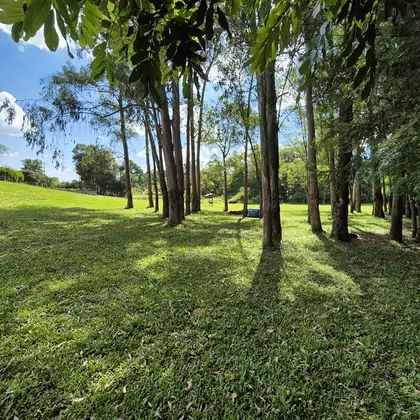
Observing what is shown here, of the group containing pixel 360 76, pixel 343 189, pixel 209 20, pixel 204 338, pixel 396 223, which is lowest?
pixel 204 338

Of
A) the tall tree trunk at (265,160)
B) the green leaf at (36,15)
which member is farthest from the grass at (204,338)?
the green leaf at (36,15)

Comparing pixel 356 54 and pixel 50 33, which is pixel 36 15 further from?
pixel 356 54

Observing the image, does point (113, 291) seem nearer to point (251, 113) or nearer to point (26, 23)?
point (26, 23)

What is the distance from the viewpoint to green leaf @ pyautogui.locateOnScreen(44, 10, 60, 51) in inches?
27.4

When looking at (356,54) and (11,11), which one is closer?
(11,11)

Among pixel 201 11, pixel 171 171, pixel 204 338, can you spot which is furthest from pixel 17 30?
pixel 171 171

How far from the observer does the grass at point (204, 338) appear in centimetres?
178

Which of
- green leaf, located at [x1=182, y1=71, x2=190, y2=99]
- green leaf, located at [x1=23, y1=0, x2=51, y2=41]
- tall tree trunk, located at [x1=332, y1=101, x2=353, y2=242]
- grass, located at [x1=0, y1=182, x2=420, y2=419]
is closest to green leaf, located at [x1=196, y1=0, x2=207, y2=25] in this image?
green leaf, located at [x1=182, y1=71, x2=190, y2=99]

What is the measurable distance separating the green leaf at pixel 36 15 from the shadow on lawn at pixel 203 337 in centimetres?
212

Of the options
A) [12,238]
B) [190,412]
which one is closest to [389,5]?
[190,412]

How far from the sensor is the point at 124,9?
0.88m

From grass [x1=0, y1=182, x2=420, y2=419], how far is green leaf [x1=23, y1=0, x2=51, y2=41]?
2115mm

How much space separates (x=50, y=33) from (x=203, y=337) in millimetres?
2597

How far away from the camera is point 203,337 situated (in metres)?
2.54
